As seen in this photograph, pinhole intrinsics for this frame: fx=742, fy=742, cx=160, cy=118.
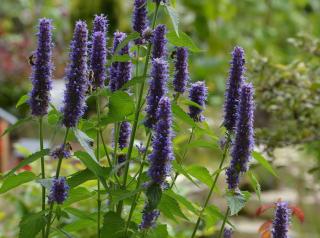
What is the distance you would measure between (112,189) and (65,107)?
0.34m

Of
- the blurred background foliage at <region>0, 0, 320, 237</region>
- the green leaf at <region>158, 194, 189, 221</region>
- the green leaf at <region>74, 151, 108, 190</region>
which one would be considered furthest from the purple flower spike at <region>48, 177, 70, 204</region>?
the blurred background foliage at <region>0, 0, 320, 237</region>

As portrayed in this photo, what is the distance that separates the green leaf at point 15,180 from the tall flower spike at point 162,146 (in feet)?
1.54

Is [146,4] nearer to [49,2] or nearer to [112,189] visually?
[112,189]

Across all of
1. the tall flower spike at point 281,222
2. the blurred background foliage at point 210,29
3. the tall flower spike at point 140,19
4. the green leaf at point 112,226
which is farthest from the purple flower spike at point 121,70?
the blurred background foliage at point 210,29

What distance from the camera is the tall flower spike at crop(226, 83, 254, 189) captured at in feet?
6.79

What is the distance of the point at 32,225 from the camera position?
7.51 feet

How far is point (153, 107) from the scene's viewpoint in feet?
6.90

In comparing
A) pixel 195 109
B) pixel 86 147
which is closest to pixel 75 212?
pixel 86 147

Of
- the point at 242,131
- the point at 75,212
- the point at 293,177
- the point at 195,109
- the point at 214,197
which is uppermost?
the point at 293,177

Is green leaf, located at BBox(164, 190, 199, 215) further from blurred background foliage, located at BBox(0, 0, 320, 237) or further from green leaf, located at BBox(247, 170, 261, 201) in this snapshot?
blurred background foliage, located at BBox(0, 0, 320, 237)

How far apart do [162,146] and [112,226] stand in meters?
0.45

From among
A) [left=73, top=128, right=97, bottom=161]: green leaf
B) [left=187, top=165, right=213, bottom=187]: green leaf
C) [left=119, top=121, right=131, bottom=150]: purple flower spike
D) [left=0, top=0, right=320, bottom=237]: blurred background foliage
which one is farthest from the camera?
[left=0, top=0, right=320, bottom=237]: blurred background foliage

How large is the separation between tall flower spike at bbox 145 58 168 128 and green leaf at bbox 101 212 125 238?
1.20 ft

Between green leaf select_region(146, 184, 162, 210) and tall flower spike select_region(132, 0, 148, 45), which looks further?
tall flower spike select_region(132, 0, 148, 45)
